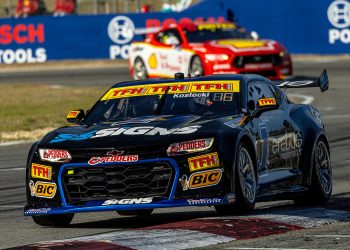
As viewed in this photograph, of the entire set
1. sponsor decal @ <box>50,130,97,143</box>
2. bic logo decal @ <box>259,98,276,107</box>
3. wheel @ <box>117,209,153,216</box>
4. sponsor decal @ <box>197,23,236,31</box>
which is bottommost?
sponsor decal @ <box>197,23,236,31</box>

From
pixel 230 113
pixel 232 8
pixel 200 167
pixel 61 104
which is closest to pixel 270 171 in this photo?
pixel 230 113

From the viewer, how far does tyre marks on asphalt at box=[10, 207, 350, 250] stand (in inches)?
340

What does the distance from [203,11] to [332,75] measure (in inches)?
424

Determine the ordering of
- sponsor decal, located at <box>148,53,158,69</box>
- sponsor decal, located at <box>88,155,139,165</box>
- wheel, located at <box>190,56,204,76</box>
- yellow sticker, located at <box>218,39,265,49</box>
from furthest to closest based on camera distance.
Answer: sponsor decal, located at <box>148,53,158,69</box> → wheel, located at <box>190,56,204,76</box> → yellow sticker, located at <box>218,39,265,49</box> → sponsor decal, located at <box>88,155,139,165</box>

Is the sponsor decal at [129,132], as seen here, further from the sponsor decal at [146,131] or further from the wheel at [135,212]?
the wheel at [135,212]

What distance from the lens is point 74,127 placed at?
1059 cm

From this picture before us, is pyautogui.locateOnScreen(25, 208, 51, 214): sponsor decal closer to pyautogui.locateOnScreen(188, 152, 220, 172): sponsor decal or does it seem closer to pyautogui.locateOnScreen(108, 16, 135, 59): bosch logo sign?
pyautogui.locateOnScreen(188, 152, 220, 172): sponsor decal

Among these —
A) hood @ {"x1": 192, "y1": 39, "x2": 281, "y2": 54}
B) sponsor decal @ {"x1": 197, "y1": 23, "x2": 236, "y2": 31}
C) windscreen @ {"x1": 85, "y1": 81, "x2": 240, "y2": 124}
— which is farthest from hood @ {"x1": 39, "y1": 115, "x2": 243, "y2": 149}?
sponsor decal @ {"x1": 197, "y1": 23, "x2": 236, "y2": 31}

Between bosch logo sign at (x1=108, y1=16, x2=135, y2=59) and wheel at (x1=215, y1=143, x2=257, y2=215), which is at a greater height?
wheel at (x1=215, y1=143, x2=257, y2=215)

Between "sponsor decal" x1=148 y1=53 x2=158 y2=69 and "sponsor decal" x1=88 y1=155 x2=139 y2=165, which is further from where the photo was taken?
"sponsor decal" x1=148 y1=53 x2=158 y2=69

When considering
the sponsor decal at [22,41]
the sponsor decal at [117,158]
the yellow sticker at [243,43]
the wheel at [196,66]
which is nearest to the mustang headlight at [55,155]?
the sponsor decal at [117,158]

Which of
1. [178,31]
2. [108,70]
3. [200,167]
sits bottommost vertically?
[108,70]

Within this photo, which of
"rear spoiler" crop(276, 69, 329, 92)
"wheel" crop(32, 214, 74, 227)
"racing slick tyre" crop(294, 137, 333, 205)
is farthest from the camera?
"rear spoiler" crop(276, 69, 329, 92)

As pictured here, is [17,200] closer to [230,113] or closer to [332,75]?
[230,113]
